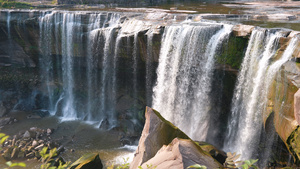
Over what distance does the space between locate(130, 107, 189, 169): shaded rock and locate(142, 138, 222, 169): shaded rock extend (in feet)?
6.70

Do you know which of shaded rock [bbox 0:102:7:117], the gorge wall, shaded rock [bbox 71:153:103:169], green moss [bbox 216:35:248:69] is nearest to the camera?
shaded rock [bbox 71:153:103:169]

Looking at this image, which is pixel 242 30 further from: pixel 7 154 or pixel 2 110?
pixel 2 110

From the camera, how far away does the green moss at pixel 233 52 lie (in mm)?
16516

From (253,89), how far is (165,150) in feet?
24.9

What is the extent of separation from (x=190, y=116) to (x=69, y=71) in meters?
12.0

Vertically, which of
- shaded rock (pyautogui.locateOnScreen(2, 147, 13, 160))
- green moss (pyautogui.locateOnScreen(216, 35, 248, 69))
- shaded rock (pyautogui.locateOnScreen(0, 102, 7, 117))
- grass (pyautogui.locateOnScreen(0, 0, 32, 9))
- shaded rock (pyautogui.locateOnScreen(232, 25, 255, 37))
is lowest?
shaded rock (pyautogui.locateOnScreen(2, 147, 13, 160))

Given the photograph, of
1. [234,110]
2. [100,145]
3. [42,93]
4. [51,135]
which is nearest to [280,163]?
[234,110]

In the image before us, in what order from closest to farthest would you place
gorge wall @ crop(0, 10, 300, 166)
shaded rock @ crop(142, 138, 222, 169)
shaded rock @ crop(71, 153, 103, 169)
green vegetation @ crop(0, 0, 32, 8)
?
shaded rock @ crop(142, 138, 222, 169)
shaded rock @ crop(71, 153, 103, 169)
gorge wall @ crop(0, 10, 300, 166)
green vegetation @ crop(0, 0, 32, 8)

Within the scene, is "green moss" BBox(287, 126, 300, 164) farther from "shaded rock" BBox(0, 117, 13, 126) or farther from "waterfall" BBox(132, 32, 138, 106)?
"shaded rock" BBox(0, 117, 13, 126)

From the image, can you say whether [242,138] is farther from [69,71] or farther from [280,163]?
[69,71]

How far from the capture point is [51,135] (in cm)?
2069

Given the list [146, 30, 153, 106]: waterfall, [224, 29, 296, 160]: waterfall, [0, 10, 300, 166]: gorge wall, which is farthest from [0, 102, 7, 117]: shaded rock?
[224, 29, 296, 160]: waterfall

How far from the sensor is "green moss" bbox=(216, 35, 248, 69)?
54.2 ft

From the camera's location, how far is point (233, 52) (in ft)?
54.7
